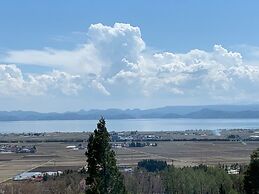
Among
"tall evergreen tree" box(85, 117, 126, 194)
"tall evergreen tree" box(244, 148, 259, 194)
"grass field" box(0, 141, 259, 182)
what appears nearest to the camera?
"tall evergreen tree" box(85, 117, 126, 194)

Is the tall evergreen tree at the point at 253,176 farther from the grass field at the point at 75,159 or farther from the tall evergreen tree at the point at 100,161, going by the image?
the grass field at the point at 75,159

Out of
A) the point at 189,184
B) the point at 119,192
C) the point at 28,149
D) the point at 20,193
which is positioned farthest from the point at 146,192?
the point at 28,149

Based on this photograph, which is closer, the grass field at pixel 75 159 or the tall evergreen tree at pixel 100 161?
the tall evergreen tree at pixel 100 161

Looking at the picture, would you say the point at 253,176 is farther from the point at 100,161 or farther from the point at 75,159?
the point at 75,159

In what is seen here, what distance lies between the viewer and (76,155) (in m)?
99.8

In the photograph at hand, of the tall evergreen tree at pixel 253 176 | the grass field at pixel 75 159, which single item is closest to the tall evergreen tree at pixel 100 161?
the tall evergreen tree at pixel 253 176

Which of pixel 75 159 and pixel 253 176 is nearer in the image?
pixel 253 176

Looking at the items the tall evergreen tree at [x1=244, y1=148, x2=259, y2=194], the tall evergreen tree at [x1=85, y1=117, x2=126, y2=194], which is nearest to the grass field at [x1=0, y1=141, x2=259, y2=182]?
the tall evergreen tree at [x1=244, y1=148, x2=259, y2=194]

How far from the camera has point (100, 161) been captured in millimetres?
18375

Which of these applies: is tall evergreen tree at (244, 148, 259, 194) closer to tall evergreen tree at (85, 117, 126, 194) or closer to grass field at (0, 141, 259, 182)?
tall evergreen tree at (85, 117, 126, 194)

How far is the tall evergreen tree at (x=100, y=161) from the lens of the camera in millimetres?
18172

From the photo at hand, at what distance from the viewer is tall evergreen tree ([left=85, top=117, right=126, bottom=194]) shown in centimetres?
1817

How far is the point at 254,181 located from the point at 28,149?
98.6 metres

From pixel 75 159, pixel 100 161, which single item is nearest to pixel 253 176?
pixel 100 161
